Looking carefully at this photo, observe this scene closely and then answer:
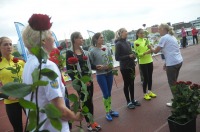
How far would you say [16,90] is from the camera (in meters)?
0.99

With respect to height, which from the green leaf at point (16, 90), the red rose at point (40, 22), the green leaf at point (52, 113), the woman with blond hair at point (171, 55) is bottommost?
the woman with blond hair at point (171, 55)

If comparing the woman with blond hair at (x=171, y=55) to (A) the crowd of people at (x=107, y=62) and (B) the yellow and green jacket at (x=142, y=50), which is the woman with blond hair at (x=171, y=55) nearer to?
(A) the crowd of people at (x=107, y=62)

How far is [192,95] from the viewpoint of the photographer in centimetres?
351

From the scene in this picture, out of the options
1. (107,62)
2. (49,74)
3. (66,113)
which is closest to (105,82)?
(107,62)

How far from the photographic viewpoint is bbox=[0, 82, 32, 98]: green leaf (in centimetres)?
98

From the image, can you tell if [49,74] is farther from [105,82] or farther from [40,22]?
[105,82]

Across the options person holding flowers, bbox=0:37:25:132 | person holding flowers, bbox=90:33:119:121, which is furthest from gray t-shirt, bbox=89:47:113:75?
person holding flowers, bbox=0:37:25:132

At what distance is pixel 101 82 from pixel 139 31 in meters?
2.01

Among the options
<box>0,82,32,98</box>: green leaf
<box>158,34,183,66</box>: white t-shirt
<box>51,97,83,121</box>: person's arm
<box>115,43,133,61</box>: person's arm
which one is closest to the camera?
<box>0,82,32,98</box>: green leaf

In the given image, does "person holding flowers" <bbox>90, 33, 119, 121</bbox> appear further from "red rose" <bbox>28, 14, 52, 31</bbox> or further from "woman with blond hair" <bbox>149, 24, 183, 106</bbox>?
"red rose" <bbox>28, 14, 52, 31</bbox>

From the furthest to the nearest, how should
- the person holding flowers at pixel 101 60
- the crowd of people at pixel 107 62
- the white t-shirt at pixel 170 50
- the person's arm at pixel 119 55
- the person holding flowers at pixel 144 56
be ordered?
the person holding flowers at pixel 144 56
the person's arm at pixel 119 55
the white t-shirt at pixel 170 50
the person holding flowers at pixel 101 60
the crowd of people at pixel 107 62

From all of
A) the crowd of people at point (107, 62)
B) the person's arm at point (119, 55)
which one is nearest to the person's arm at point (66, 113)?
the crowd of people at point (107, 62)

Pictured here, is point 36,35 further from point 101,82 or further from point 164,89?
point 164,89

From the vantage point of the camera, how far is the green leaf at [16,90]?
0.98 m
